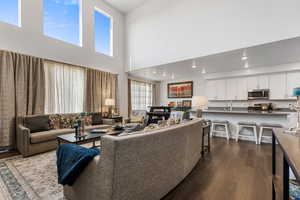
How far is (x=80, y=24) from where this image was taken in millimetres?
4852

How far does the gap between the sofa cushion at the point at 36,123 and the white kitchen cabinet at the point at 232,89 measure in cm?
631

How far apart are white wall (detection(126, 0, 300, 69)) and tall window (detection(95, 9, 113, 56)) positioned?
857 mm

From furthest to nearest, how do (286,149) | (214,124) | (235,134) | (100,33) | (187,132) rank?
(100,33) → (214,124) → (235,134) → (187,132) → (286,149)

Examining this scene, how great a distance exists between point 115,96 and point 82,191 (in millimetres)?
4876

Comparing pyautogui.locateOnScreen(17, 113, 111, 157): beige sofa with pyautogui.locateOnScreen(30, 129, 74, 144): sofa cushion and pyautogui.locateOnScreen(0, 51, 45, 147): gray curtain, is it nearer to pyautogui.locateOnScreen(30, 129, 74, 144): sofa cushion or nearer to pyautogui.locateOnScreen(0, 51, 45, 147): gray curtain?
pyautogui.locateOnScreen(30, 129, 74, 144): sofa cushion

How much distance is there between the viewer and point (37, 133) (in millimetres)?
3158

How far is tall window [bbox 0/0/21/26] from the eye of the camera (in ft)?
11.1

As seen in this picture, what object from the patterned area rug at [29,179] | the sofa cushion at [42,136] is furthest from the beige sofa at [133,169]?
the sofa cushion at [42,136]

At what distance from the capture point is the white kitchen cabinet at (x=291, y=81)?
4.50 m

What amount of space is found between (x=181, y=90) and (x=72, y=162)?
6.80m

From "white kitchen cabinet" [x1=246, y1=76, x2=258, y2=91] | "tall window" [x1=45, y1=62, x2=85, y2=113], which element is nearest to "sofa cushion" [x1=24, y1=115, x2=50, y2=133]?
"tall window" [x1=45, y1=62, x2=85, y2=113]

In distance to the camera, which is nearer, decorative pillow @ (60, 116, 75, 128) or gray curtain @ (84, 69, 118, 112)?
decorative pillow @ (60, 116, 75, 128)

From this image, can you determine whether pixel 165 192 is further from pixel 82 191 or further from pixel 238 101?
pixel 238 101

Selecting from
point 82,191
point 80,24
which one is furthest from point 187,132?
point 80,24
